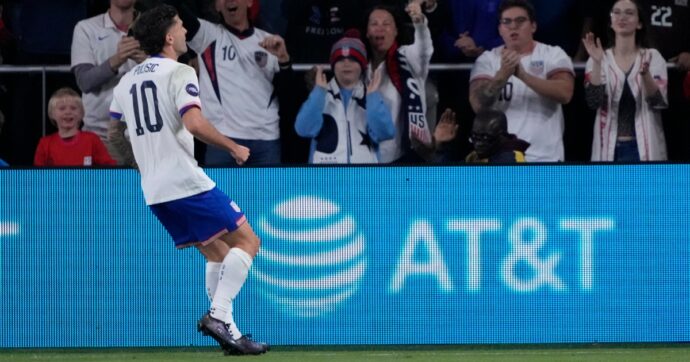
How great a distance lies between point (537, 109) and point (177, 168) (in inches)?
147

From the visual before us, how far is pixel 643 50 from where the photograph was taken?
33.4 ft

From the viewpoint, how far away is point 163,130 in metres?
7.30

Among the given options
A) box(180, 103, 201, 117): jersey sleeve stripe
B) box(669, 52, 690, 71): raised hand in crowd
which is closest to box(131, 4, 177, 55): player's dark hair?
box(180, 103, 201, 117): jersey sleeve stripe

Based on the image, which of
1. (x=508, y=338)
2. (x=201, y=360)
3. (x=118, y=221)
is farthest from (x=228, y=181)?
(x=508, y=338)

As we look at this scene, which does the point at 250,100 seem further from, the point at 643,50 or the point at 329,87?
the point at 643,50

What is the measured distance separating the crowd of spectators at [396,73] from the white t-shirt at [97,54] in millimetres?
11

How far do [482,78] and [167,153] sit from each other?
3.56m

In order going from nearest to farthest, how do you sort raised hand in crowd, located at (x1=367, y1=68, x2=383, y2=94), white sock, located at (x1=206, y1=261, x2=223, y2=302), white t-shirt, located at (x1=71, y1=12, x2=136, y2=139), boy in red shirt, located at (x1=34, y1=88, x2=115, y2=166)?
white sock, located at (x1=206, y1=261, x2=223, y2=302), boy in red shirt, located at (x1=34, y1=88, x2=115, y2=166), raised hand in crowd, located at (x1=367, y1=68, x2=383, y2=94), white t-shirt, located at (x1=71, y1=12, x2=136, y2=139)

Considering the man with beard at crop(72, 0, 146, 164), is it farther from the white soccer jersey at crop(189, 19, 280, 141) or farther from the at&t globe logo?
the at&t globe logo

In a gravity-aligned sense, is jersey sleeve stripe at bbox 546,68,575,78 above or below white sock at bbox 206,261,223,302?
above

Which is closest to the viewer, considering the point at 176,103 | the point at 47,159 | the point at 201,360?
the point at 176,103

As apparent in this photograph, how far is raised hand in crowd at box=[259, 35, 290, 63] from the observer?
993 centimetres

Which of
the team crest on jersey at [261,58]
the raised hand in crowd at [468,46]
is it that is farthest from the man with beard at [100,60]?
the raised hand in crowd at [468,46]

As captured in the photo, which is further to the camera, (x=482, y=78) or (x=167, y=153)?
(x=482, y=78)
